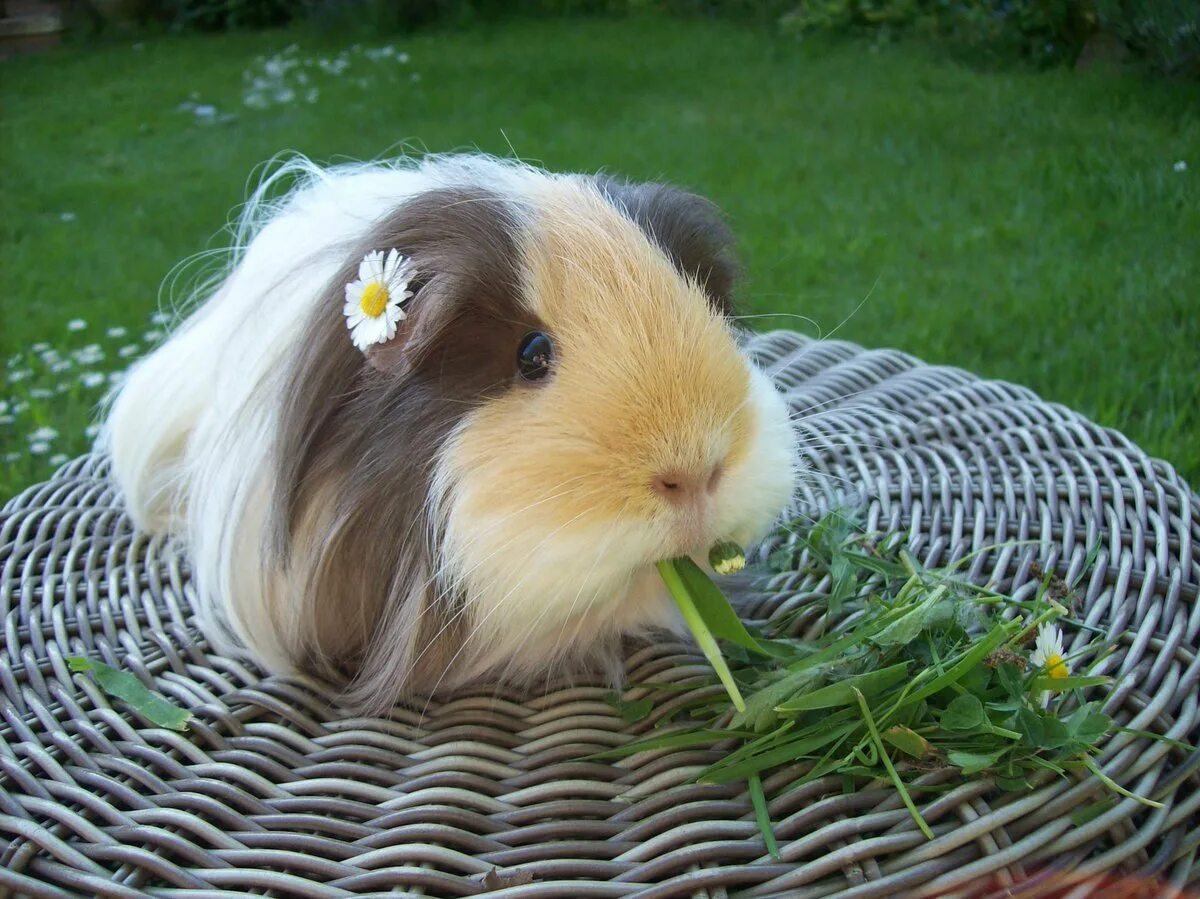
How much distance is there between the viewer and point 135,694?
1.21 metres

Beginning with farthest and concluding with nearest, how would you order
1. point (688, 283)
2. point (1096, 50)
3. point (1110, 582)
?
1. point (1096, 50)
2. point (1110, 582)
3. point (688, 283)

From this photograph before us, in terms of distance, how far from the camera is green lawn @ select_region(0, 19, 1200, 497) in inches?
97.4

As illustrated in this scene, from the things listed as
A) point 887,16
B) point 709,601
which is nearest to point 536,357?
point 709,601

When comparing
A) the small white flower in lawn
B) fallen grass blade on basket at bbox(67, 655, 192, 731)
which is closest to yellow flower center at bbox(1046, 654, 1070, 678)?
fallen grass blade on basket at bbox(67, 655, 192, 731)

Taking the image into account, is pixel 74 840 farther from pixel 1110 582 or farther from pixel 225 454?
pixel 1110 582

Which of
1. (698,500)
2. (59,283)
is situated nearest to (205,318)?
(698,500)

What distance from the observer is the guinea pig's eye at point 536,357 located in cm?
106

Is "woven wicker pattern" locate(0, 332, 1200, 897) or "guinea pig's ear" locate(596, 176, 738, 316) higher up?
"guinea pig's ear" locate(596, 176, 738, 316)

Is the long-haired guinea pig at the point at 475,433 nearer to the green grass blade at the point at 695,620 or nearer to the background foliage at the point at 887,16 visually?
the green grass blade at the point at 695,620

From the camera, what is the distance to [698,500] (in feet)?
3.23

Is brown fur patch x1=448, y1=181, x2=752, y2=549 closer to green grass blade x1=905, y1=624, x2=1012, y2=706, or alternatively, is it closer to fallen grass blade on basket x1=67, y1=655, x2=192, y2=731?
green grass blade x1=905, y1=624, x2=1012, y2=706

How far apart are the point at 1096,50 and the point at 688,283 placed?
2280mm

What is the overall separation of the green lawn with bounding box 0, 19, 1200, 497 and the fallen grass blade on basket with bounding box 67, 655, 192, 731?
2.99 ft

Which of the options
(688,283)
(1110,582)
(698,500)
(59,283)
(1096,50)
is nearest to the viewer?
(698,500)
